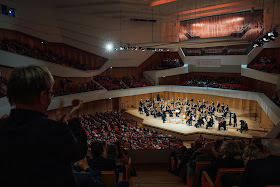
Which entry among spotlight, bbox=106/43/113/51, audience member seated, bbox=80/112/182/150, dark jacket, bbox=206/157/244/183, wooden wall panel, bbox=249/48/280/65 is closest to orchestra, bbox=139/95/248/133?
audience member seated, bbox=80/112/182/150

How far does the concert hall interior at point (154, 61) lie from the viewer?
43.3 feet

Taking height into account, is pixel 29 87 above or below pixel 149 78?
below

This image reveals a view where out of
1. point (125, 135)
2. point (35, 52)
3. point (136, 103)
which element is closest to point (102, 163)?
point (125, 135)

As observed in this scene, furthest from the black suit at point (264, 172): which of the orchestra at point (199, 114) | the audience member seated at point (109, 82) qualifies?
the audience member seated at point (109, 82)

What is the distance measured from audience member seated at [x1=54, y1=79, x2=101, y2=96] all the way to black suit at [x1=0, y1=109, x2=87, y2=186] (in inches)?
561

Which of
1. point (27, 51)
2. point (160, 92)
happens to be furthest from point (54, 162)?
point (160, 92)

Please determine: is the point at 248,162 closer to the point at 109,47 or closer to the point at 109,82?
the point at 109,82

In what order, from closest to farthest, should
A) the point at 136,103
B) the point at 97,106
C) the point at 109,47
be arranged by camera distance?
1. the point at 97,106
2. the point at 109,47
3. the point at 136,103

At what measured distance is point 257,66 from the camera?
1664cm

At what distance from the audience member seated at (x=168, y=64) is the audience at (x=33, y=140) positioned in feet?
71.4

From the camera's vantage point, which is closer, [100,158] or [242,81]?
[100,158]

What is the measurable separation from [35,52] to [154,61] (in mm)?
12687

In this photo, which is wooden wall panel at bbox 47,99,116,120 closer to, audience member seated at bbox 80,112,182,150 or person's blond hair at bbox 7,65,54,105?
audience member seated at bbox 80,112,182,150

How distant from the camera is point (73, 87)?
53.6 feet
